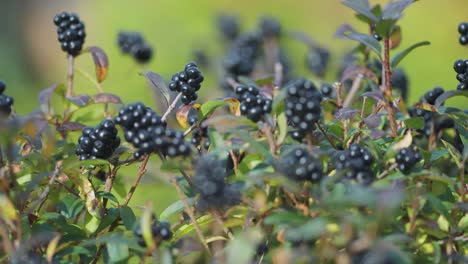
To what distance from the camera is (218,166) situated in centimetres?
132

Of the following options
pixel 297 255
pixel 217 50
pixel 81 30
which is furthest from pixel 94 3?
pixel 297 255

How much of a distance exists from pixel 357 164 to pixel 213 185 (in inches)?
11.3

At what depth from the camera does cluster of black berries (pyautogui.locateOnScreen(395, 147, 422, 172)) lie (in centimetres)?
138

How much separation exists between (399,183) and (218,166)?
14.4 inches

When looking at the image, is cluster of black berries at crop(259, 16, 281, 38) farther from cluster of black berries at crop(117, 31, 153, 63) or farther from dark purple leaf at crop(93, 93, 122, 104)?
dark purple leaf at crop(93, 93, 122, 104)

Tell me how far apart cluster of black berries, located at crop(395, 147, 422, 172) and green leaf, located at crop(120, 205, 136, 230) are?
62cm

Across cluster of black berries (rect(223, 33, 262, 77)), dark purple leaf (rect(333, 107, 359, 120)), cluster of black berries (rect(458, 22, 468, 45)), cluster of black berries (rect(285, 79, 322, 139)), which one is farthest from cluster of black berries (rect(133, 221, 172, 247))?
cluster of black berries (rect(223, 33, 262, 77))

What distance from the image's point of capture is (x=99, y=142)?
158 cm

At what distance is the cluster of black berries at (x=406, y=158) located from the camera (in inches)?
54.3

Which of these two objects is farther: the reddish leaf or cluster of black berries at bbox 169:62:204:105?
the reddish leaf

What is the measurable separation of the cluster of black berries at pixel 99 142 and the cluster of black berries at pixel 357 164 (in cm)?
54

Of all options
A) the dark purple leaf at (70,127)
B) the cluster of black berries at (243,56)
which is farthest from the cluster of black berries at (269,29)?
the dark purple leaf at (70,127)

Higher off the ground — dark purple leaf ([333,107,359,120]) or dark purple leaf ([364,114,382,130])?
dark purple leaf ([333,107,359,120])

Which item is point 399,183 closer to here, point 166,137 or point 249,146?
point 249,146
